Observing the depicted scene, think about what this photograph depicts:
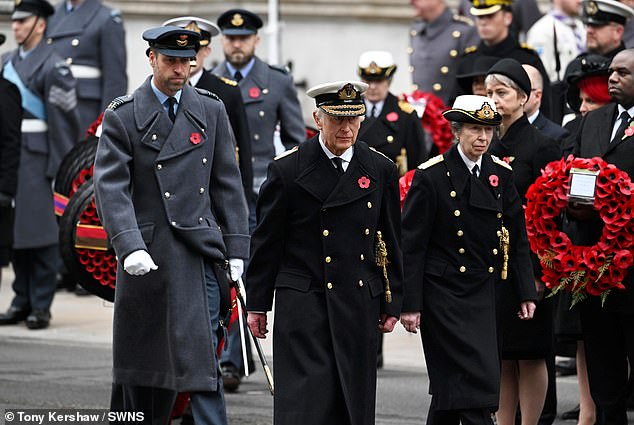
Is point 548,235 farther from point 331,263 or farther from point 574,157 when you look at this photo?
point 331,263

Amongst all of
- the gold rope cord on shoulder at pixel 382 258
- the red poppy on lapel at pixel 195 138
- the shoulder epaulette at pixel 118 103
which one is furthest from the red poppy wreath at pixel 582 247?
the shoulder epaulette at pixel 118 103

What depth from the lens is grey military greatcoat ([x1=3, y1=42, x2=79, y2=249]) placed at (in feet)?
46.5

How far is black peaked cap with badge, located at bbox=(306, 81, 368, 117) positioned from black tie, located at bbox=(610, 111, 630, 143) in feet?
5.99

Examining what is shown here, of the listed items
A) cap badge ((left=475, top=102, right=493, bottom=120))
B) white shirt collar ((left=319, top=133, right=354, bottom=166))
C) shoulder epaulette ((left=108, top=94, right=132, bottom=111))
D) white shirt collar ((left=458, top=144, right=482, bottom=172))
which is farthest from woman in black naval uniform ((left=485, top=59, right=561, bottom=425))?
shoulder epaulette ((left=108, top=94, right=132, bottom=111))

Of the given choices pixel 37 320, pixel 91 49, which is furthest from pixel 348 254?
pixel 91 49

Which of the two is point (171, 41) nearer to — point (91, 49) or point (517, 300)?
point (517, 300)

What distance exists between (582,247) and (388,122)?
3.20 m

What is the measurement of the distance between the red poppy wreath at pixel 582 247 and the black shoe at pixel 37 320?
18.3ft

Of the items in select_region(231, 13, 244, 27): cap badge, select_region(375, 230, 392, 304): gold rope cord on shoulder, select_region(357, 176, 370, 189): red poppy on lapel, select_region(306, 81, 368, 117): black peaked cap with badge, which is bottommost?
select_region(231, 13, 244, 27): cap badge

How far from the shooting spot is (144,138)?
8.41 meters

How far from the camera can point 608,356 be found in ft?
30.9

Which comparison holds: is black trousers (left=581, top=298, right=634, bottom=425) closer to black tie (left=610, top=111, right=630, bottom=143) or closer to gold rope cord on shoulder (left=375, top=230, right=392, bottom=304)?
black tie (left=610, top=111, right=630, bottom=143)

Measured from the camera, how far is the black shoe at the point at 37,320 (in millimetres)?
13781

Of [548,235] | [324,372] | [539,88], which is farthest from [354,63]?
→ [324,372]
